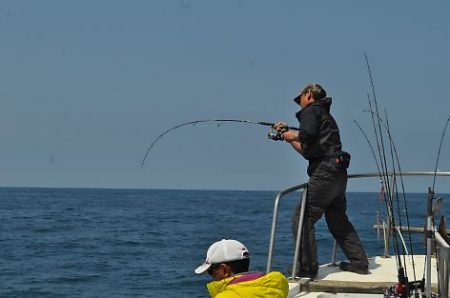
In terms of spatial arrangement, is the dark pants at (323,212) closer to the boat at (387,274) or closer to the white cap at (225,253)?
the boat at (387,274)

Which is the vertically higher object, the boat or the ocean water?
the boat

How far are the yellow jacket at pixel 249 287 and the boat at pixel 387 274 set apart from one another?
4.51 ft

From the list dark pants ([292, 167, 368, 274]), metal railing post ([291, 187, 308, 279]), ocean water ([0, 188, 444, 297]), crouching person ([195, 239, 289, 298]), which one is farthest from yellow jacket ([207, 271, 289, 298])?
ocean water ([0, 188, 444, 297])

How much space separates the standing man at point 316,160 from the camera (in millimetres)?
6371

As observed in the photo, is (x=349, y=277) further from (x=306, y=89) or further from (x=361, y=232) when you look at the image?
(x=361, y=232)

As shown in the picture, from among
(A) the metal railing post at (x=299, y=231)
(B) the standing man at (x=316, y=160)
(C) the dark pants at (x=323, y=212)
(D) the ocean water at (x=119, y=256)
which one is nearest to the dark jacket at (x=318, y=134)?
(B) the standing man at (x=316, y=160)

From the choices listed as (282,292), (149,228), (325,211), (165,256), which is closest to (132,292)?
(165,256)

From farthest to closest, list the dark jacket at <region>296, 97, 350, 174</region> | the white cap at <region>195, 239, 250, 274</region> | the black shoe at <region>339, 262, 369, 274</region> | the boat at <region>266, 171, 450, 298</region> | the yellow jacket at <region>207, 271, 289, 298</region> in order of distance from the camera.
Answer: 1. the black shoe at <region>339, 262, 369, 274</region>
2. the dark jacket at <region>296, 97, 350, 174</region>
3. the boat at <region>266, 171, 450, 298</region>
4. the white cap at <region>195, 239, 250, 274</region>
5. the yellow jacket at <region>207, 271, 289, 298</region>

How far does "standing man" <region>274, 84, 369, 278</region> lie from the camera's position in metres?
6.37

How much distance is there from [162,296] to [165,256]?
30.5 feet

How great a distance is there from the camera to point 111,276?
65.6ft

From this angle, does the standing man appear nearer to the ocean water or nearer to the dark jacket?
the dark jacket

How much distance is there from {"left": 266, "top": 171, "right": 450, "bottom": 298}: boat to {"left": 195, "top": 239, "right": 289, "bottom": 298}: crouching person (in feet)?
4.59

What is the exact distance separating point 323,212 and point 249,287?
321 cm
